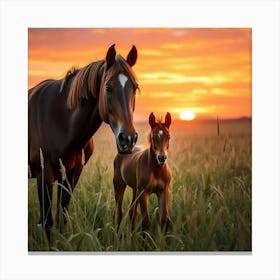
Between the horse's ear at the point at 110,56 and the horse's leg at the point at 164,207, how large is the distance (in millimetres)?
988

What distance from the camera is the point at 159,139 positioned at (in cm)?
356

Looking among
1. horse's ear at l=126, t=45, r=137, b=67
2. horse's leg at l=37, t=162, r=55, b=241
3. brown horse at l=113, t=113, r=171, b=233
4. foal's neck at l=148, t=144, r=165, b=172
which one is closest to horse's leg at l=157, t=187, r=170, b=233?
brown horse at l=113, t=113, r=171, b=233

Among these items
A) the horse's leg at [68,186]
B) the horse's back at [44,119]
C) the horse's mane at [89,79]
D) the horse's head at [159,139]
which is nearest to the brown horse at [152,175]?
the horse's head at [159,139]

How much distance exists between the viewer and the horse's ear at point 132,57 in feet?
11.6

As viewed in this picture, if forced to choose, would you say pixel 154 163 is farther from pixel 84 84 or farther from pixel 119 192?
pixel 84 84

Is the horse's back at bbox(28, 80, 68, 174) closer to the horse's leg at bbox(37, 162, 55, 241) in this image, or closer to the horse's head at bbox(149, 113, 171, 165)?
the horse's leg at bbox(37, 162, 55, 241)

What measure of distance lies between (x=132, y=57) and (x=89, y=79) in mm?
358

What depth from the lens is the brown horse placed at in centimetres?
356

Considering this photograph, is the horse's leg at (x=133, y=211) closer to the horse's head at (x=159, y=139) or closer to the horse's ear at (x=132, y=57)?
the horse's head at (x=159, y=139)

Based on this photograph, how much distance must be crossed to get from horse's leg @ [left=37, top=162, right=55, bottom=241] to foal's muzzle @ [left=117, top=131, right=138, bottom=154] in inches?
24.4

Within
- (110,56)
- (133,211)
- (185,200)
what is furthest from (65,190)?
(110,56)
